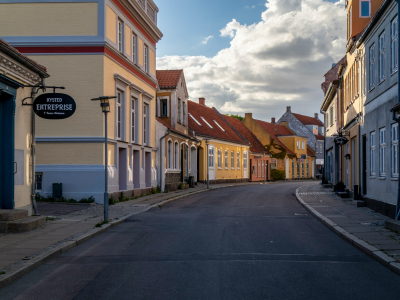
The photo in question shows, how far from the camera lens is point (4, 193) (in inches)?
479

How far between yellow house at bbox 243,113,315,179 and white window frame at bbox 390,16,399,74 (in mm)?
51057

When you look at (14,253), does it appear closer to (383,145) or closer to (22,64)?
(22,64)

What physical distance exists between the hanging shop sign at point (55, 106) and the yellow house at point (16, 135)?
35cm

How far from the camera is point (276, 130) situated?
7394 cm

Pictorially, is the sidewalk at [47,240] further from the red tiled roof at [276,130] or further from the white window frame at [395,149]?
the red tiled roof at [276,130]

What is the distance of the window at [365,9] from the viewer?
22594 mm

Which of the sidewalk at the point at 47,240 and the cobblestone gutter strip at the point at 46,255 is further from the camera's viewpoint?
the sidewalk at the point at 47,240

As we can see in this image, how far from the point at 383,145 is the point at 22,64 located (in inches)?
→ 446

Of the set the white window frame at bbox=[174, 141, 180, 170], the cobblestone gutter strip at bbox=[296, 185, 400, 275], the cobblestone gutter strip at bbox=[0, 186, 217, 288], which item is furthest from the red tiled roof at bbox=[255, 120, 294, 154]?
the cobblestone gutter strip at bbox=[0, 186, 217, 288]

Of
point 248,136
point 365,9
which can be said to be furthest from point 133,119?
point 248,136

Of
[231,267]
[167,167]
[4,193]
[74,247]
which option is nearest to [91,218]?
[4,193]

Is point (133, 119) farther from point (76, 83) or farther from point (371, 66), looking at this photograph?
point (371, 66)

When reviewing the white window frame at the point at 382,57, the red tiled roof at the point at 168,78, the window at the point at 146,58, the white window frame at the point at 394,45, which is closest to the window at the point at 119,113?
the window at the point at 146,58

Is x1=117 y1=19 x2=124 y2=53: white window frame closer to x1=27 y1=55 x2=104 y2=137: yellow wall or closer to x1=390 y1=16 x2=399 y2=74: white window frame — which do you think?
x1=27 y1=55 x2=104 y2=137: yellow wall
